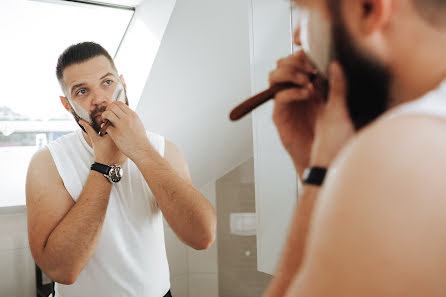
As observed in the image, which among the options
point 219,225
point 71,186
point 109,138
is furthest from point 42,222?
point 219,225

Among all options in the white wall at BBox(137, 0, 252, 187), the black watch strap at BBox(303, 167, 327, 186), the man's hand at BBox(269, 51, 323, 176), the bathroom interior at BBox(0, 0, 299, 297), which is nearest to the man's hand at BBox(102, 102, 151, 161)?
the bathroom interior at BBox(0, 0, 299, 297)

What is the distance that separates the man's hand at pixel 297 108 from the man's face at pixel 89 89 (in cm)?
84

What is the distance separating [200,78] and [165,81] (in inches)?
6.3

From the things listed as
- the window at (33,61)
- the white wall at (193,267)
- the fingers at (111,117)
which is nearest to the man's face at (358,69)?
the fingers at (111,117)

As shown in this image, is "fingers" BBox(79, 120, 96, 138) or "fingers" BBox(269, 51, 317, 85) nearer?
"fingers" BBox(269, 51, 317, 85)

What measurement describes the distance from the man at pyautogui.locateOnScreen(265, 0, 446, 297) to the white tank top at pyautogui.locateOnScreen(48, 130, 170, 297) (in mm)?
960

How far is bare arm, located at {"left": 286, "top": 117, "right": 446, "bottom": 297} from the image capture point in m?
0.22

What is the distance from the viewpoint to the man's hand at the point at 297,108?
0.45 m

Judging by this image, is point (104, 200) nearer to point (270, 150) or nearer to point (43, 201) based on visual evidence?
point (43, 201)

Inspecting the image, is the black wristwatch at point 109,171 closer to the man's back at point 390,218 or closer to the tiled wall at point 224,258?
the man's back at point 390,218

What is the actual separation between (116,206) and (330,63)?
0.98 meters

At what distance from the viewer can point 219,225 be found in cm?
251

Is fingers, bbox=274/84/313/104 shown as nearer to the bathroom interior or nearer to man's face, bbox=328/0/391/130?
man's face, bbox=328/0/391/130

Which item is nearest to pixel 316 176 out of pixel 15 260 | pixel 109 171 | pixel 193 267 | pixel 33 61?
pixel 109 171
